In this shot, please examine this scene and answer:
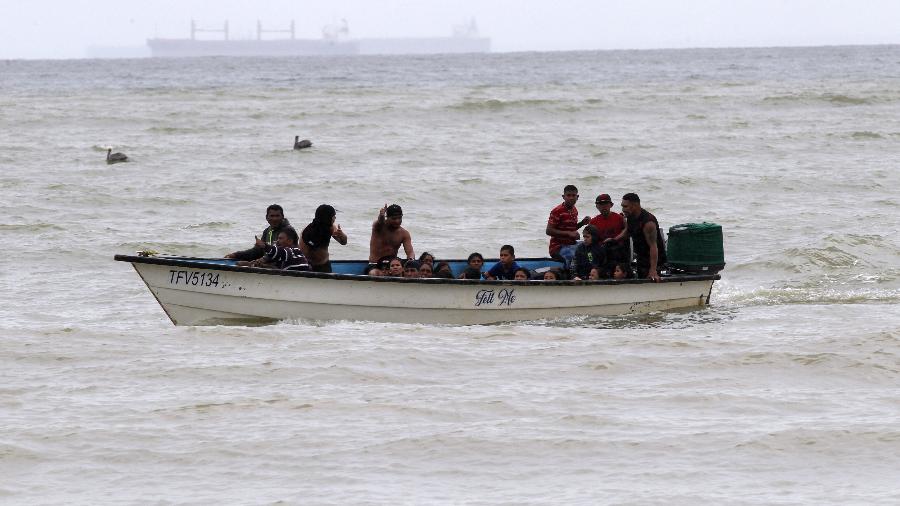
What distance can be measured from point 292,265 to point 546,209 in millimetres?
13171

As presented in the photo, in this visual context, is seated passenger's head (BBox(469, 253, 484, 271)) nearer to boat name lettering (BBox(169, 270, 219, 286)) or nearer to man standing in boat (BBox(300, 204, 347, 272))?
man standing in boat (BBox(300, 204, 347, 272))

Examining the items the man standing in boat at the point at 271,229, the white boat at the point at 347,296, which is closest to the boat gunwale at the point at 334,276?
the white boat at the point at 347,296

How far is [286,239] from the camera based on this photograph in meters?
14.0

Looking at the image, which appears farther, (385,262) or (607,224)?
(607,224)

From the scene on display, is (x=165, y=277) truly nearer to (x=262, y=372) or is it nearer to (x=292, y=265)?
(x=292, y=265)

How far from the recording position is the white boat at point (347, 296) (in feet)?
45.1

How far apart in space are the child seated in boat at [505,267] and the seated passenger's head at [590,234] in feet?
2.78

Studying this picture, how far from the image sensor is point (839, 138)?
39656mm

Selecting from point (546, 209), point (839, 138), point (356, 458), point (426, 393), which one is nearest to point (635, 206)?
point (426, 393)

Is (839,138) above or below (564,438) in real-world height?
above

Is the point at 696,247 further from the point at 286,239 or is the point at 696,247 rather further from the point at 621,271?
the point at 286,239

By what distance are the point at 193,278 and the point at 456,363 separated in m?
3.13

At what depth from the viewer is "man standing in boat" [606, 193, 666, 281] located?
14.8 metres

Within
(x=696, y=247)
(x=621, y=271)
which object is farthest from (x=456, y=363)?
(x=696, y=247)
